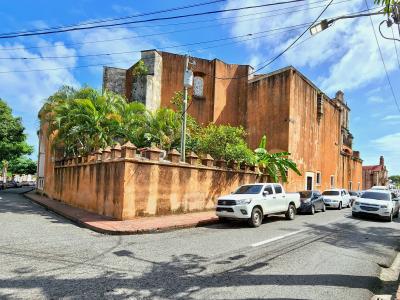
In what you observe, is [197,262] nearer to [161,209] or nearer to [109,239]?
[109,239]

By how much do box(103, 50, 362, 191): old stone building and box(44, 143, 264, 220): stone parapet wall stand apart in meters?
9.13

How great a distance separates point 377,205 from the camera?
18203 mm

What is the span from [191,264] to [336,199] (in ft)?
69.5

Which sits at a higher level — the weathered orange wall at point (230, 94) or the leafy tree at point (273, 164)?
the weathered orange wall at point (230, 94)

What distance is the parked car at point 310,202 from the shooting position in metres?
20.5

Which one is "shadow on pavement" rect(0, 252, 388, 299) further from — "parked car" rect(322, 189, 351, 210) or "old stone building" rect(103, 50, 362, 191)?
"old stone building" rect(103, 50, 362, 191)

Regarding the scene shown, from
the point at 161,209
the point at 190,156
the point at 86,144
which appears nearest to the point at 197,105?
the point at 86,144

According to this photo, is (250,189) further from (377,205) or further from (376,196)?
(376,196)

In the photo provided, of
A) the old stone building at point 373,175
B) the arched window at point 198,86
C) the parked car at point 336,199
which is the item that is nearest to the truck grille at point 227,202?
the parked car at point 336,199

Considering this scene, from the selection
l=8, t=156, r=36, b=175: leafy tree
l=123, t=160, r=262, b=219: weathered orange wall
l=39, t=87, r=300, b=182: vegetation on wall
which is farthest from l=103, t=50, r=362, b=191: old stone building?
l=8, t=156, r=36, b=175: leafy tree

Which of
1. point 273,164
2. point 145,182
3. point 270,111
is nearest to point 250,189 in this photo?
point 145,182

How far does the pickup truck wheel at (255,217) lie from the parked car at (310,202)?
6.79 metres

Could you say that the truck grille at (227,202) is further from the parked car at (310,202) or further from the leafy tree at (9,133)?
the leafy tree at (9,133)

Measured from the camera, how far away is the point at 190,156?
17.5 metres
